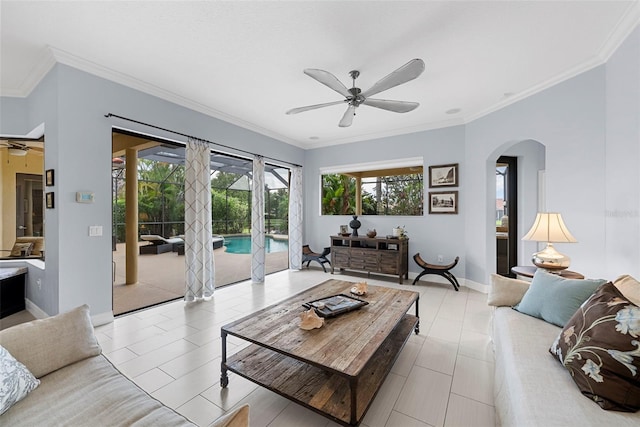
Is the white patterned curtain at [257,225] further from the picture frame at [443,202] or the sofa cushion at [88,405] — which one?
the sofa cushion at [88,405]

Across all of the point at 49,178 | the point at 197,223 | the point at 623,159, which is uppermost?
the point at 623,159

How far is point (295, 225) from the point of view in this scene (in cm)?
568

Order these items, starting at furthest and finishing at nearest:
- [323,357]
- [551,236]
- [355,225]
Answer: [355,225], [551,236], [323,357]

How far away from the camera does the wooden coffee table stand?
1.48 metres

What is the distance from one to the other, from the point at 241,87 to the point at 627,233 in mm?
4098

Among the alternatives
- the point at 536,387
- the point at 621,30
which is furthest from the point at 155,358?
the point at 621,30

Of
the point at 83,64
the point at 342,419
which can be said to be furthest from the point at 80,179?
the point at 342,419

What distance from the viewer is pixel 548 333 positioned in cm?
175

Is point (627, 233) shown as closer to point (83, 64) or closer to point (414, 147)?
point (414, 147)

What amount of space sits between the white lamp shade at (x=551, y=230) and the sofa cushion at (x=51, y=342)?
3668 mm

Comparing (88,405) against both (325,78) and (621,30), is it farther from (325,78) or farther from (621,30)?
(621,30)

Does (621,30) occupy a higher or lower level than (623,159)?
higher

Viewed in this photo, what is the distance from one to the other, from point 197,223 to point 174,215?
422cm

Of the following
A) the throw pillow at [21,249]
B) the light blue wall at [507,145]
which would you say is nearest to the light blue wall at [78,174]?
the light blue wall at [507,145]
